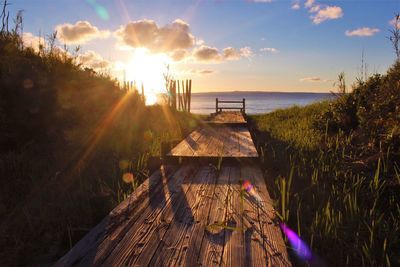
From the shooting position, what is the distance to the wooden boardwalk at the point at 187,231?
2047mm

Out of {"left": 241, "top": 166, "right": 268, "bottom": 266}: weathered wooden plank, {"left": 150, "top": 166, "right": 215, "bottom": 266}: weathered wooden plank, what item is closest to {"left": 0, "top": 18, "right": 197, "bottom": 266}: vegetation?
{"left": 150, "top": 166, "right": 215, "bottom": 266}: weathered wooden plank

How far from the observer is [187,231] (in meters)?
2.43

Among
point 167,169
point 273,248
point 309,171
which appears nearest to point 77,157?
point 167,169

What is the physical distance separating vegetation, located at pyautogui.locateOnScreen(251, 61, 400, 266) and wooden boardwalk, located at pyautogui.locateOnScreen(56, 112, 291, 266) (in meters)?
0.35

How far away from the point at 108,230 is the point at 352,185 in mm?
3170

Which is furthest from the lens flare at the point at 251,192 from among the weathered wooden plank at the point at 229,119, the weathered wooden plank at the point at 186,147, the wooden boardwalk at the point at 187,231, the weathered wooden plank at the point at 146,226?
the weathered wooden plank at the point at 229,119

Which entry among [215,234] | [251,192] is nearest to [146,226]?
[215,234]

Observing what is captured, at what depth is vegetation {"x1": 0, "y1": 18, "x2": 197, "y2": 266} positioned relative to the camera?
3.97 metres

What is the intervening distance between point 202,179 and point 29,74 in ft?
18.8

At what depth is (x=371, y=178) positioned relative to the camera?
425cm

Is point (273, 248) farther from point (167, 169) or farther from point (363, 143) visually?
point (363, 143)

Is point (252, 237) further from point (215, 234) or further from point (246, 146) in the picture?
point (246, 146)

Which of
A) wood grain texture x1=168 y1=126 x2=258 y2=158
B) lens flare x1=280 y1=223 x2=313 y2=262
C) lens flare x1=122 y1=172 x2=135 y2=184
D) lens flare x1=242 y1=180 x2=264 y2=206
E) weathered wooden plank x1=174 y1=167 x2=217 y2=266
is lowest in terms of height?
lens flare x1=280 y1=223 x2=313 y2=262

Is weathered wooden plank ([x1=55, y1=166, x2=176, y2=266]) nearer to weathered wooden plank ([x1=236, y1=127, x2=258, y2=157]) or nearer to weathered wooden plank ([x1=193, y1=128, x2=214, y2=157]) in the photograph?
weathered wooden plank ([x1=193, y1=128, x2=214, y2=157])
